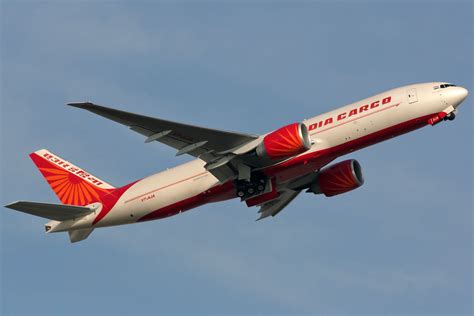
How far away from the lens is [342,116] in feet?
151

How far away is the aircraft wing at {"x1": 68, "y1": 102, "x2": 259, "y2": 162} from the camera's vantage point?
4347 cm

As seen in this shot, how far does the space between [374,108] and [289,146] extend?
4.85m

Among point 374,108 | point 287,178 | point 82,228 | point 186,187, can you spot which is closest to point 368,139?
point 374,108

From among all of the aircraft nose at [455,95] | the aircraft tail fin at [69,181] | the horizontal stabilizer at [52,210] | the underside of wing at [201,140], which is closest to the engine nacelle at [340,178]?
the underside of wing at [201,140]

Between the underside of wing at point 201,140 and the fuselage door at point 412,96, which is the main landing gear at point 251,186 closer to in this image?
the underside of wing at point 201,140

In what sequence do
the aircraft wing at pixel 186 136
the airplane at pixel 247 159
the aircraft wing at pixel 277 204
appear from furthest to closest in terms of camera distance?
the aircraft wing at pixel 277 204, the airplane at pixel 247 159, the aircraft wing at pixel 186 136

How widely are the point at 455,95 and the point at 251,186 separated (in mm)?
11280

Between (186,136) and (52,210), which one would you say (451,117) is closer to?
(186,136)

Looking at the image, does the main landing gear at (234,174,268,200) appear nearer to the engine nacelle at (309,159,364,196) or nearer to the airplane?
the airplane

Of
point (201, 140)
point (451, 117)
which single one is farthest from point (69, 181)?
point (451, 117)

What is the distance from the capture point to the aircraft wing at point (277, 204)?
52438mm

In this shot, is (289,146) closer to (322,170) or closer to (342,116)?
(342,116)

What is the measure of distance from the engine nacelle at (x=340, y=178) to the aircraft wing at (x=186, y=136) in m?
7.02

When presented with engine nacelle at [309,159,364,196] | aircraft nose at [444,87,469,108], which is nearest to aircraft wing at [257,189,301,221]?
engine nacelle at [309,159,364,196]
